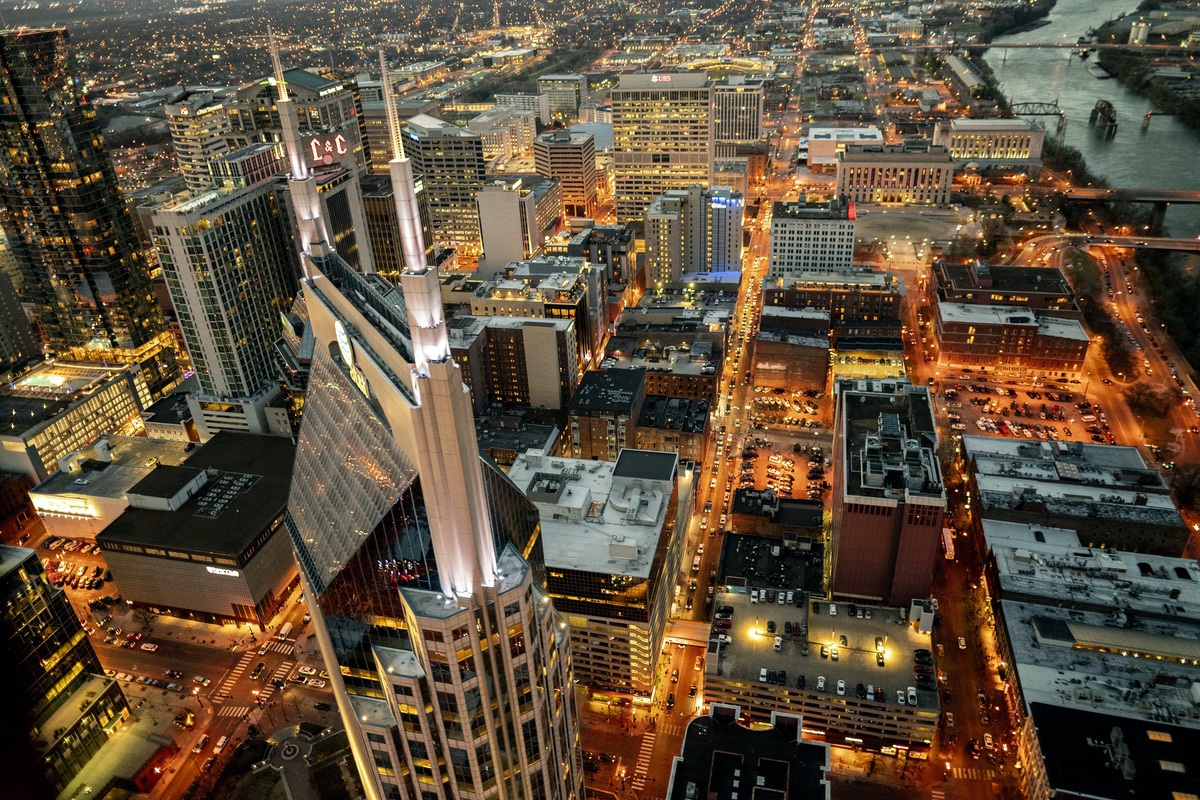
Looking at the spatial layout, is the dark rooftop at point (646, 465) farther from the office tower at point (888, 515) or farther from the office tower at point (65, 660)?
the office tower at point (65, 660)

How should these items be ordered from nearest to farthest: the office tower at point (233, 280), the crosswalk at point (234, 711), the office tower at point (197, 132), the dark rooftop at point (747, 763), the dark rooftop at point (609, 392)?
the dark rooftop at point (747, 763) → the crosswalk at point (234, 711) → the office tower at point (233, 280) → the dark rooftop at point (609, 392) → the office tower at point (197, 132)

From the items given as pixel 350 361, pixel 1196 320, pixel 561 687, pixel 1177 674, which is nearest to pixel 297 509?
pixel 350 361

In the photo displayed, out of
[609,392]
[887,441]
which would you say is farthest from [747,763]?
[609,392]

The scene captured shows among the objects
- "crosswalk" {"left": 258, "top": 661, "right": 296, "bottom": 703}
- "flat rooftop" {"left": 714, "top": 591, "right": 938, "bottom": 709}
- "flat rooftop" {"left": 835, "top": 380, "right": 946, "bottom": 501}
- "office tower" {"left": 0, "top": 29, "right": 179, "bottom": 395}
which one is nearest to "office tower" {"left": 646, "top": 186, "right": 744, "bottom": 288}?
"flat rooftop" {"left": 835, "top": 380, "right": 946, "bottom": 501}

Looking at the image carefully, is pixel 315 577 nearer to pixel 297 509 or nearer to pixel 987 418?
pixel 297 509

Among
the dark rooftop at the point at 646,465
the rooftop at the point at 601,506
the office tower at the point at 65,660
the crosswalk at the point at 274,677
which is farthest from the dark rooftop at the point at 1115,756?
the office tower at the point at 65,660

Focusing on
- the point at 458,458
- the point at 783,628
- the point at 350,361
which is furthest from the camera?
the point at 783,628
